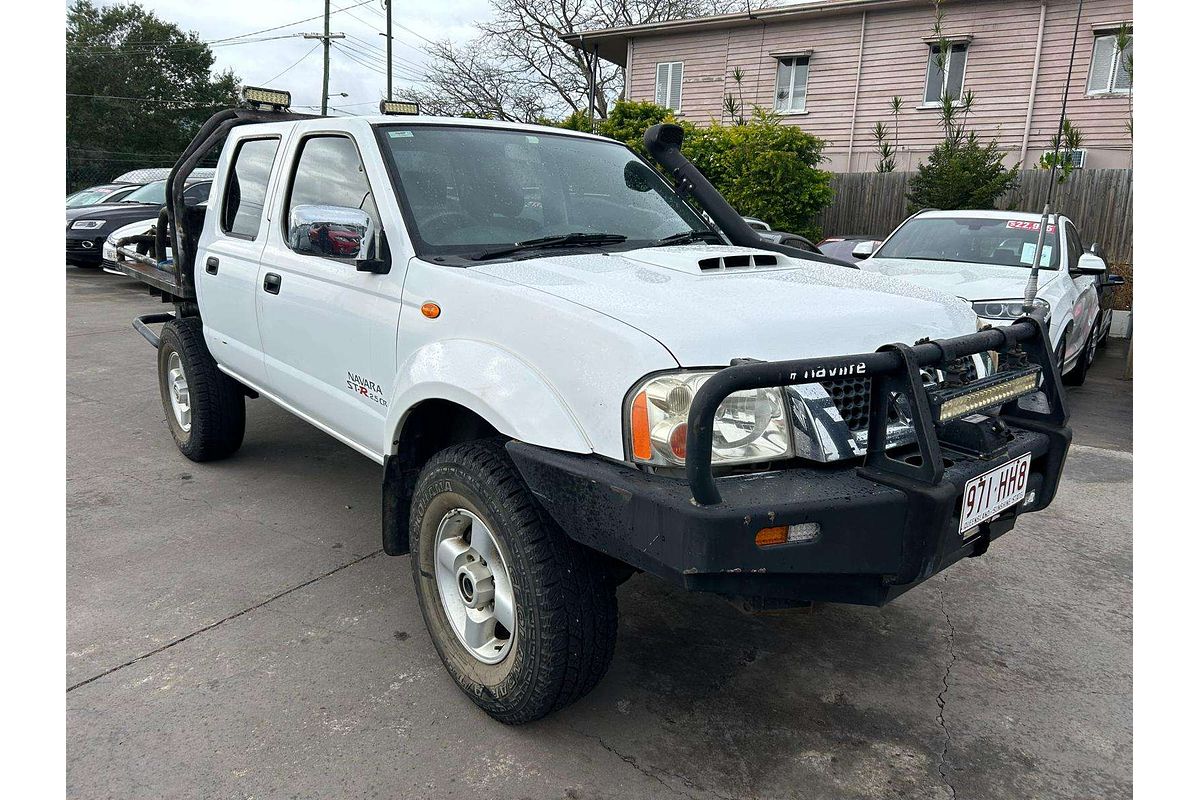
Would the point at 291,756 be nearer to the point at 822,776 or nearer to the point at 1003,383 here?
the point at 822,776

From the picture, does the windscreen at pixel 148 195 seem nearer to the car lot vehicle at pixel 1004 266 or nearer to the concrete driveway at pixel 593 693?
the concrete driveway at pixel 593 693

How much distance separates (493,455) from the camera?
2.54m

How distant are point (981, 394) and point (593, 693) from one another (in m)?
1.58

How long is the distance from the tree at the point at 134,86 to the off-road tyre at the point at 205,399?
32856mm

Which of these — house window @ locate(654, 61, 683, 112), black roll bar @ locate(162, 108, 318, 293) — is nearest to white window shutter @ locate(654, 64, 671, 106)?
house window @ locate(654, 61, 683, 112)

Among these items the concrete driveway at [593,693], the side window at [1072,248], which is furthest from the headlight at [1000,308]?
the concrete driveway at [593,693]

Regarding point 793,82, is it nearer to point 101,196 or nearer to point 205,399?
point 101,196

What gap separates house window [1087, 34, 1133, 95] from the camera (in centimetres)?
1773

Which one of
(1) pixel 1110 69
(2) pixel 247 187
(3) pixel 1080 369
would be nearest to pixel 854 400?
(2) pixel 247 187

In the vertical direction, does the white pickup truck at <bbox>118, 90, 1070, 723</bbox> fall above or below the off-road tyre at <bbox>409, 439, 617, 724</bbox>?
above

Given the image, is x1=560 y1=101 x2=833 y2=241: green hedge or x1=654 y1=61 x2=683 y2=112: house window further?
x1=654 y1=61 x2=683 y2=112: house window

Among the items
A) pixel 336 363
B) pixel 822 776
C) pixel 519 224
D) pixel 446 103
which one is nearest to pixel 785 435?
pixel 822 776

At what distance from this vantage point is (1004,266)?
712 centimetres

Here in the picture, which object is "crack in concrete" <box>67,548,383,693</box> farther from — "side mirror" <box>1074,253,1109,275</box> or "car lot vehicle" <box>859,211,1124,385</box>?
"side mirror" <box>1074,253,1109,275</box>
